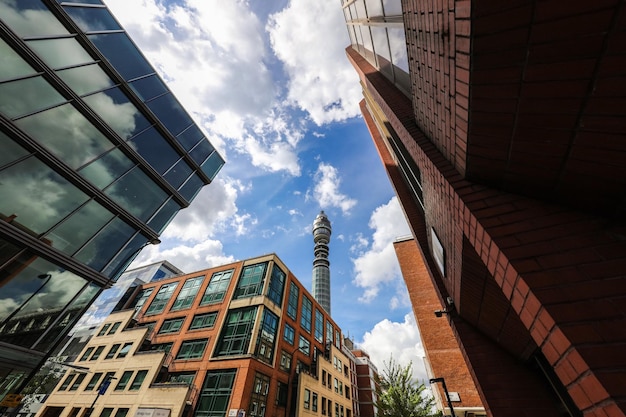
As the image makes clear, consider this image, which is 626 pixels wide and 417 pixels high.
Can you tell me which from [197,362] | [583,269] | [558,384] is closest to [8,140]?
[583,269]

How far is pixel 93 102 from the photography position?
28.2 ft

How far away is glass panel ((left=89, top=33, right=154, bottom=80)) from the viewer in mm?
9227

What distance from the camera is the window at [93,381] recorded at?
2566 centimetres

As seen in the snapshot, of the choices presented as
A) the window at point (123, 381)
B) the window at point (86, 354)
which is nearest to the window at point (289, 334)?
the window at point (123, 381)

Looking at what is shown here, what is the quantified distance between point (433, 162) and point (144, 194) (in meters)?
11.6

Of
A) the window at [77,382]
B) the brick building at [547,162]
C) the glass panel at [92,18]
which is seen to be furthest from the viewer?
the window at [77,382]

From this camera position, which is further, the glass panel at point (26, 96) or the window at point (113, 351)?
the window at point (113, 351)

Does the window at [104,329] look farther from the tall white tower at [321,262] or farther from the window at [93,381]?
the tall white tower at [321,262]

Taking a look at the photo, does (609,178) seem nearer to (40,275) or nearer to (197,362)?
(40,275)

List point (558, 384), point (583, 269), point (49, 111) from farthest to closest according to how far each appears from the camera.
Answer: point (49, 111)
point (558, 384)
point (583, 269)

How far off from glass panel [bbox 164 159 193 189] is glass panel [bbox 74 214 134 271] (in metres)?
2.83

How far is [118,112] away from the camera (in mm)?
9453

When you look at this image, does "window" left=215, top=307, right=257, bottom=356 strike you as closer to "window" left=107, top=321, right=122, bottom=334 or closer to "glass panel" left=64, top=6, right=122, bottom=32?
"window" left=107, top=321, right=122, bottom=334

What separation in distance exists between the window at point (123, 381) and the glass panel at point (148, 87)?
87.8 ft
